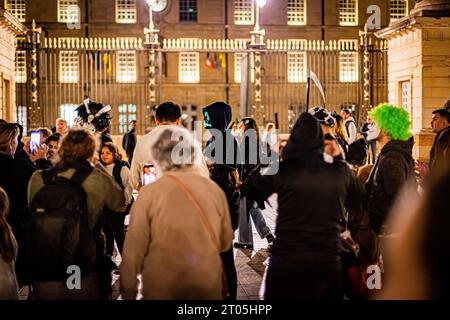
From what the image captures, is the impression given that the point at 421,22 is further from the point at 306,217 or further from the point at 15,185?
the point at 306,217

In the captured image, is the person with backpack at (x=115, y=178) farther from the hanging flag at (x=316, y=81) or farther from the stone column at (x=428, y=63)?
the stone column at (x=428, y=63)

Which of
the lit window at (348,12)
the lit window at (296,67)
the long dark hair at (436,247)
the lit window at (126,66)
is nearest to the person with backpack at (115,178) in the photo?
the long dark hair at (436,247)

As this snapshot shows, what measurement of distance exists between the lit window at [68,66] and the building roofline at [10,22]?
1894cm

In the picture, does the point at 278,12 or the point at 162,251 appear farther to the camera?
the point at 278,12

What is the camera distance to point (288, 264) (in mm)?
3988

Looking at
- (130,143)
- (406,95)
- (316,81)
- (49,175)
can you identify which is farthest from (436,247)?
(130,143)

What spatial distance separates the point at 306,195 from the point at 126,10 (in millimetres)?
37619

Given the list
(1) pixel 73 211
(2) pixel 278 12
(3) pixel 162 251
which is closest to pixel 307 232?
(3) pixel 162 251

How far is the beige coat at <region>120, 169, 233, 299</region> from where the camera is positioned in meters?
3.65

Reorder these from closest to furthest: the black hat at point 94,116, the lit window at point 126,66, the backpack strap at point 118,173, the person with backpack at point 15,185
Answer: the person with backpack at point 15,185
the backpack strap at point 118,173
the black hat at point 94,116
the lit window at point 126,66

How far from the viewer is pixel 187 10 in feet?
131

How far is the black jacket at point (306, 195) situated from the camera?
4.02m
